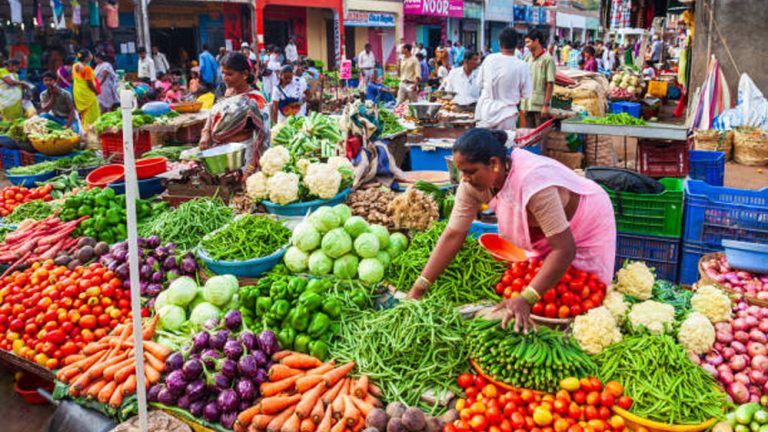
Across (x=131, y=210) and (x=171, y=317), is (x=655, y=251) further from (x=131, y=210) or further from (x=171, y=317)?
(x=131, y=210)

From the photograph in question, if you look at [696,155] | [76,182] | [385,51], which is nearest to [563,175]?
[696,155]

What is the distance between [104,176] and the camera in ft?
19.6

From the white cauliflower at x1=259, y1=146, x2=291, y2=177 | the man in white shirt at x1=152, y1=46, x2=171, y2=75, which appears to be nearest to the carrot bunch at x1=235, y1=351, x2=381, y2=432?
the white cauliflower at x1=259, y1=146, x2=291, y2=177

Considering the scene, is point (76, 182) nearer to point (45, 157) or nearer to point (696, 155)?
point (45, 157)

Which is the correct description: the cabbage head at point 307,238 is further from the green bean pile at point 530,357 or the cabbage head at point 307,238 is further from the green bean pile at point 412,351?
the green bean pile at point 530,357

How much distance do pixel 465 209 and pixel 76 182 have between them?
17.2 ft

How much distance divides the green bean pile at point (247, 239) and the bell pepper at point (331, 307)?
85cm

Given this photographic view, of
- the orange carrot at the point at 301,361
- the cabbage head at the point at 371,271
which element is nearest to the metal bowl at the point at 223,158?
the cabbage head at the point at 371,271

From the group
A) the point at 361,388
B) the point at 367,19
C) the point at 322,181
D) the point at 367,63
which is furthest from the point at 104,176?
the point at 367,19

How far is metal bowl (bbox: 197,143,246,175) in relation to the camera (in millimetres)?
4910

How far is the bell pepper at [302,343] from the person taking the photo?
123 inches

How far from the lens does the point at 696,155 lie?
6504 mm

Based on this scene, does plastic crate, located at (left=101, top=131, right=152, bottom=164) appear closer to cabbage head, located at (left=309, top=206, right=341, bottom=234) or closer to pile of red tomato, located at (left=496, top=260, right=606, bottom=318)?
cabbage head, located at (left=309, top=206, right=341, bottom=234)

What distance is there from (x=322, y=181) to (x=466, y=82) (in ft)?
19.8
